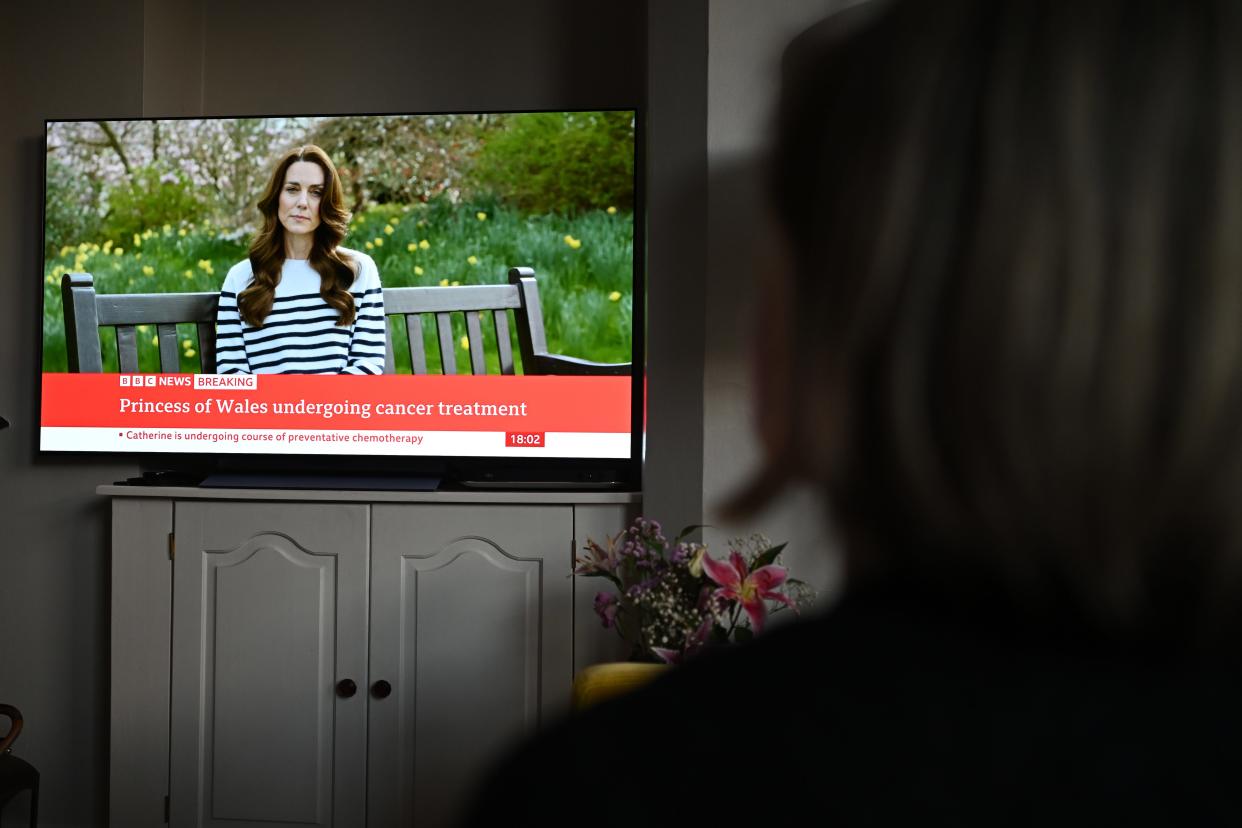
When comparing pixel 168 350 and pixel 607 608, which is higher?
pixel 168 350

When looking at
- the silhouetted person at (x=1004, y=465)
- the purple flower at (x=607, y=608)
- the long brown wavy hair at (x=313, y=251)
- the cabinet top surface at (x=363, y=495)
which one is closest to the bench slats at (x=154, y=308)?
the long brown wavy hair at (x=313, y=251)

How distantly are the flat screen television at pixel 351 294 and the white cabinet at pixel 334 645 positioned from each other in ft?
0.63

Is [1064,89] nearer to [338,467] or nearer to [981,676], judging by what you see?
[981,676]

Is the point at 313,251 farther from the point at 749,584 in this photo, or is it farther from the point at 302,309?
the point at 749,584

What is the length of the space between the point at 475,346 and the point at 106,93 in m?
1.43

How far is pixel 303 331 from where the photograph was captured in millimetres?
3082

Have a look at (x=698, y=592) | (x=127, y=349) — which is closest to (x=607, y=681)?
(x=698, y=592)

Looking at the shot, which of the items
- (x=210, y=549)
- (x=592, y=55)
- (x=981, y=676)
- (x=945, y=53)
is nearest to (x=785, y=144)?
(x=945, y=53)

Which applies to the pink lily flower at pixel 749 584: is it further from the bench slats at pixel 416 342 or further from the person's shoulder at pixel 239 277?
the person's shoulder at pixel 239 277

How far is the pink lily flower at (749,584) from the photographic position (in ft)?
5.33

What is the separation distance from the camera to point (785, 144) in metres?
0.44

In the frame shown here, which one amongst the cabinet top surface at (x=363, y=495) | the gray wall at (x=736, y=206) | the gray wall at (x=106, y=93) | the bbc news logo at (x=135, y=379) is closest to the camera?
the gray wall at (x=736, y=206)

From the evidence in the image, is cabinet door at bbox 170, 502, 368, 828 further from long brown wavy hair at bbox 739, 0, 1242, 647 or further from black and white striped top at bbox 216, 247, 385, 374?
long brown wavy hair at bbox 739, 0, 1242, 647

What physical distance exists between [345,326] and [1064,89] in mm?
2879
